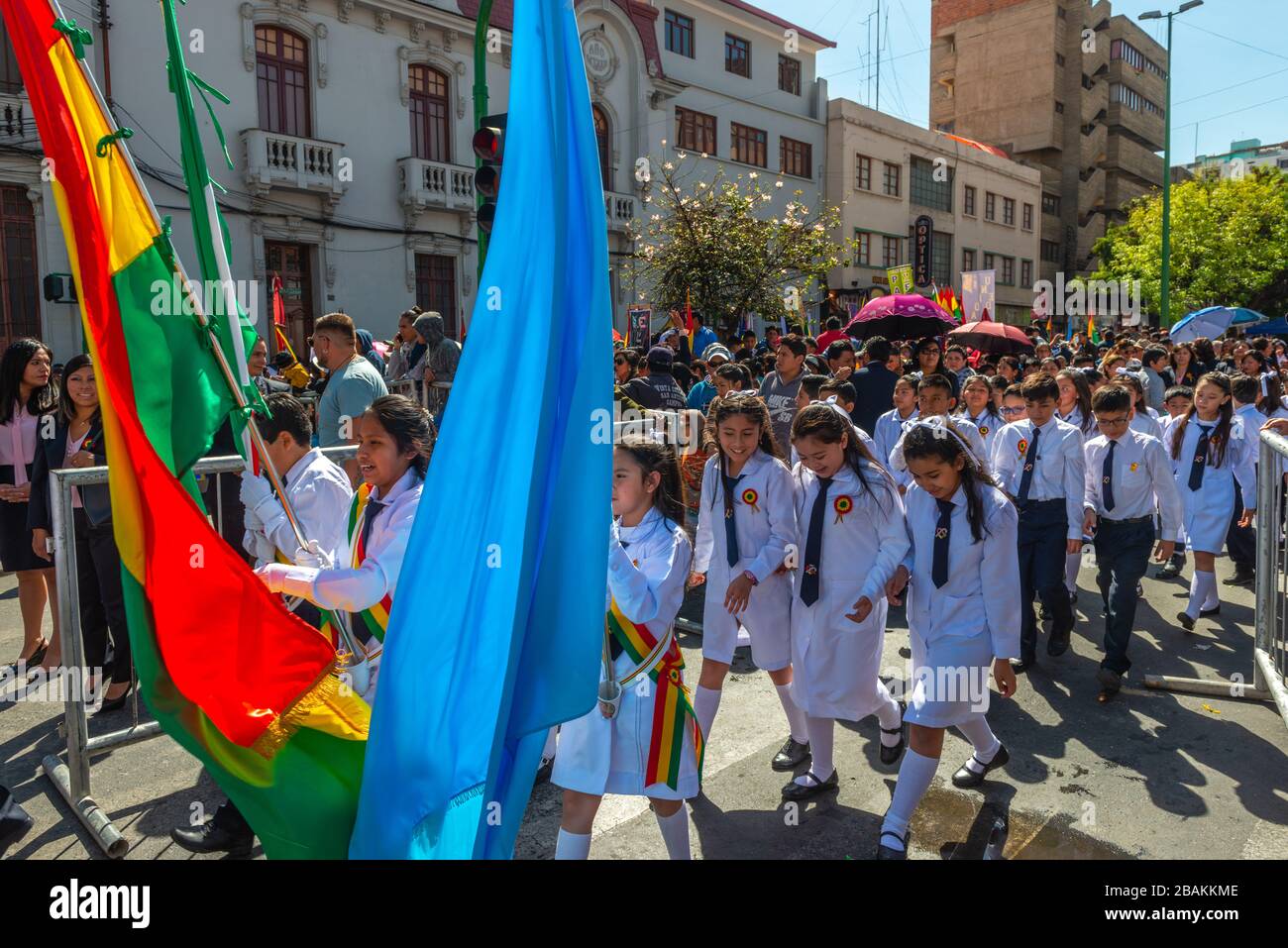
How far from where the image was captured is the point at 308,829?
2.44 metres

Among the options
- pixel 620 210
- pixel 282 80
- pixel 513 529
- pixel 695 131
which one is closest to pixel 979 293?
pixel 620 210

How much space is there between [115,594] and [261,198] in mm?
14694

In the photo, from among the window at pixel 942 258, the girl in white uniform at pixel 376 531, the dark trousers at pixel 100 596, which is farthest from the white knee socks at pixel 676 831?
the window at pixel 942 258

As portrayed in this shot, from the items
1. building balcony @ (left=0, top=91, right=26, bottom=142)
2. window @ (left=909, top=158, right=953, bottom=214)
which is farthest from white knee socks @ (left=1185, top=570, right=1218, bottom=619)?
window @ (left=909, top=158, right=953, bottom=214)

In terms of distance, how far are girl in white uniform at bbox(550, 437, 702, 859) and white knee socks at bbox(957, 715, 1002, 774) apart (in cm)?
162

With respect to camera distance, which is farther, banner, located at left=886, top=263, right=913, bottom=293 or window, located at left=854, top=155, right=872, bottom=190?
window, located at left=854, top=155, right=872, bottom=190

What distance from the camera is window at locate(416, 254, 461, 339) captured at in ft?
69.5

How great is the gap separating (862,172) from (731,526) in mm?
31872

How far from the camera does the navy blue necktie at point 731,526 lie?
185 inches

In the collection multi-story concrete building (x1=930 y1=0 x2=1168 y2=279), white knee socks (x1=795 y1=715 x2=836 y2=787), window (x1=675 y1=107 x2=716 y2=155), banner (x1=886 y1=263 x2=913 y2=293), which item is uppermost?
multi-story concrete building (x1=930 y1=0 x2=1168 y2=279)

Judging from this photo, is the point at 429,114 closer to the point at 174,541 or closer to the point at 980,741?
the point at 980,741

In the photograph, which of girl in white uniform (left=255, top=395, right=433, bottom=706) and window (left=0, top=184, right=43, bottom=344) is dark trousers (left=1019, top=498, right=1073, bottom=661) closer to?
girl in white uniform (left=255, top=395, right=433, bottom=706)

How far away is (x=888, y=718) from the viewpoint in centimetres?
467

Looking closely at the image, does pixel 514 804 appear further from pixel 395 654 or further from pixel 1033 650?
pixel 1033 650
